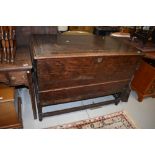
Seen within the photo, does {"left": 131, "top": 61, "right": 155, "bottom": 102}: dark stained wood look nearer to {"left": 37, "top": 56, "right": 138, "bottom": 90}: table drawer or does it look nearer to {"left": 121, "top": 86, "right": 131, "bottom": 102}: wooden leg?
{"left": 121, "top": 86, "right": 131, "bottom": 102}: wooden leg

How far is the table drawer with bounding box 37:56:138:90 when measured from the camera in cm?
118

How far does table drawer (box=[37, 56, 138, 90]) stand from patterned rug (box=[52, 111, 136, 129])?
18.5 inches

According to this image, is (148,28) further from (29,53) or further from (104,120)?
(29,53)

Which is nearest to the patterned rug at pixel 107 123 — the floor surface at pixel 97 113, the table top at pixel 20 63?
the floor surface at pixel 97 113

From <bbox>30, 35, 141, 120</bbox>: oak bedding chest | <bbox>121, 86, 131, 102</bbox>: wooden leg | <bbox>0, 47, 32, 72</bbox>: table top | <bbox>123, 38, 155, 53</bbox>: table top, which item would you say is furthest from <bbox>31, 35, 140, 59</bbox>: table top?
<bbox>121, 86, 131, 102</bbox>: wooden leg

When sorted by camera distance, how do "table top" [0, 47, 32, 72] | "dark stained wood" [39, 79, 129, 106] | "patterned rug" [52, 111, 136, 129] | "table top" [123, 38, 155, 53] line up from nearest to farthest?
"table top" [0, 47, 32, 72] < "dark stained wood" [39, 79, 129, 106] < "patterned rug" [52, 111, 136, 129] < "table top" [123, 38, 155, 53]

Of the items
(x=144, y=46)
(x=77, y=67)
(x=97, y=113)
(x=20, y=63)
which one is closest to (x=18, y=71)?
(x=20, y=63)

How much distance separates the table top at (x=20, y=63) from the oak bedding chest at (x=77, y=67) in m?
0.06

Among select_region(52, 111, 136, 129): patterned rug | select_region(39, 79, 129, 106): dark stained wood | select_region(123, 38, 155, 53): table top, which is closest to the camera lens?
select_region(39, 79, 129, 106): dark stained wood

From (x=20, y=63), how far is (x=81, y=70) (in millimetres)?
506

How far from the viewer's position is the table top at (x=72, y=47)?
3.86ft

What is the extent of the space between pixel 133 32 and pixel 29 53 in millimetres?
1414

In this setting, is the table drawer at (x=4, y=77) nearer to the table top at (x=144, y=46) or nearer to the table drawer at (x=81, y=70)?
the table drawer at (x=81, y=70)
